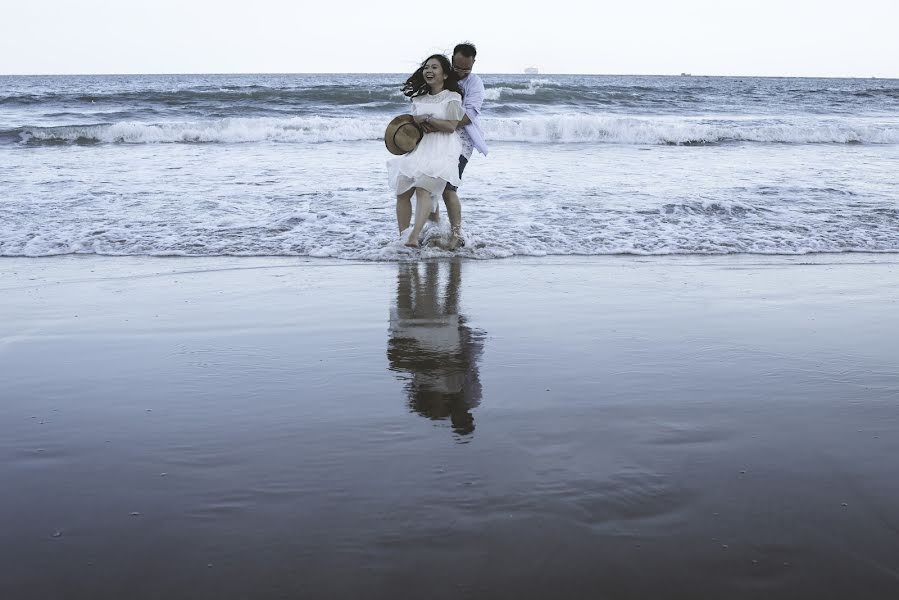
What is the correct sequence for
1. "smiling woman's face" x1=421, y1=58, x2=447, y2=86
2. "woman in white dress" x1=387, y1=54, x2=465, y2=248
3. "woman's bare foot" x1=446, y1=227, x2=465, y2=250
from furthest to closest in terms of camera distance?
1. "woman's bare foot" x1=446, y1=227, x2=465, y2=250
2. "woman in white dress" x1=387, y1=54, x2=465, y2=248
3. "smiling woman's face" x1=421, y1=58, x2=447, y2=86

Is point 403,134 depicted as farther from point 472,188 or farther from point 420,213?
point 472,188

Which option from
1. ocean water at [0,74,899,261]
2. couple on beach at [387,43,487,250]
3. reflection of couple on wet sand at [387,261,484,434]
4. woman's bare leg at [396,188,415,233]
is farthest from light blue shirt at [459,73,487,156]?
reflection of couple on wet sand at [387,261,484,434]

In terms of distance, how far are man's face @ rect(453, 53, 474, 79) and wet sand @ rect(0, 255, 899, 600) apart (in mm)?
2377

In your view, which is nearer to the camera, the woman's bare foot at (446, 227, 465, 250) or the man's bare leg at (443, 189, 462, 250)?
the woman's bare foot at (446, 227, 465, 250)

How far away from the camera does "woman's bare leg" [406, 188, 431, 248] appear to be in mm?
6195

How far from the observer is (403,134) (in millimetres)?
6117

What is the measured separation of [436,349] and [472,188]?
5963mm

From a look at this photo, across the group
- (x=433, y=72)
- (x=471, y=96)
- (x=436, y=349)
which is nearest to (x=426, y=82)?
(x=433, y=72)

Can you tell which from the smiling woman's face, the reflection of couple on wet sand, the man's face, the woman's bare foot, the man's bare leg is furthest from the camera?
the man's bare leg

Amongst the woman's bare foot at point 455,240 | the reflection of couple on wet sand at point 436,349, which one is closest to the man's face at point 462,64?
the woman's bare foot at point 455,240

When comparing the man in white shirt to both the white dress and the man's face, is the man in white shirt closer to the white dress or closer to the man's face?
the man's face

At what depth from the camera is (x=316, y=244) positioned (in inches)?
253

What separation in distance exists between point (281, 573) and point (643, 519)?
2.83 ft

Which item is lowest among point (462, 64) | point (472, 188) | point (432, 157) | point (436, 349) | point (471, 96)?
point (436, 349)
